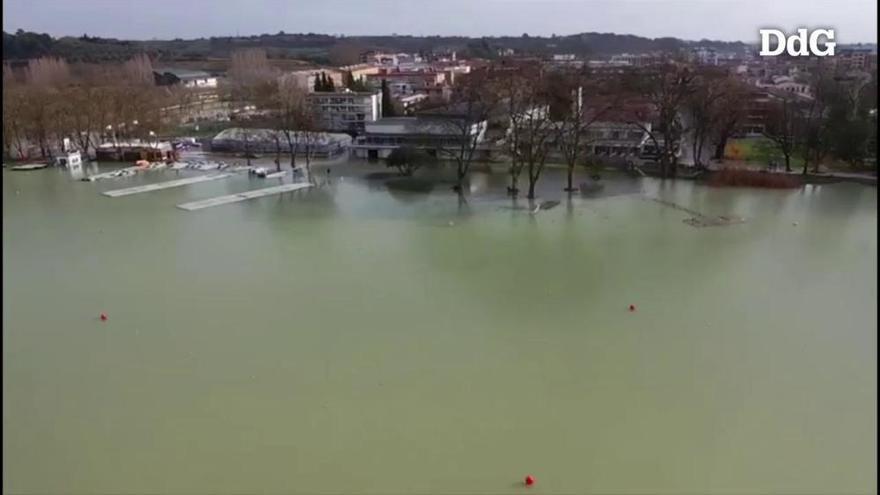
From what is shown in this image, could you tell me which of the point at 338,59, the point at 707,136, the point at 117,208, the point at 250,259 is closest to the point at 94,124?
the point at 117,208

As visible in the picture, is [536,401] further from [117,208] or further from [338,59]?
[338,59]

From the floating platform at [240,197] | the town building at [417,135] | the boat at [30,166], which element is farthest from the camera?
the boat at [30,166]

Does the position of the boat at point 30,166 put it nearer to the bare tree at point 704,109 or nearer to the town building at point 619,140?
the town building at point 619,140

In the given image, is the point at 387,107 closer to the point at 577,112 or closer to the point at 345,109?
the point at 345,109

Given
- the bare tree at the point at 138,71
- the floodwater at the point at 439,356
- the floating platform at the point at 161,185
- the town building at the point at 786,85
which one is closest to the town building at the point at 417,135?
the floating platform at the point at 161,185

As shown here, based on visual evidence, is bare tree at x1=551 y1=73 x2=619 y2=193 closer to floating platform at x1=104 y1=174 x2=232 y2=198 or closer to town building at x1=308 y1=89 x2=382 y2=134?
floating platform at x1=104 y1=174 x2=232 y2=198

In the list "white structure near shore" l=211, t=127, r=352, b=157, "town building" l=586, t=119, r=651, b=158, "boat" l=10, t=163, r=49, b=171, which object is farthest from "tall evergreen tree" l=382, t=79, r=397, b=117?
"boat" l=10, t=163, r=49, b=171

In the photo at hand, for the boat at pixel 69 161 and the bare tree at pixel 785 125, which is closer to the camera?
the bare tree at pixel 785 125
